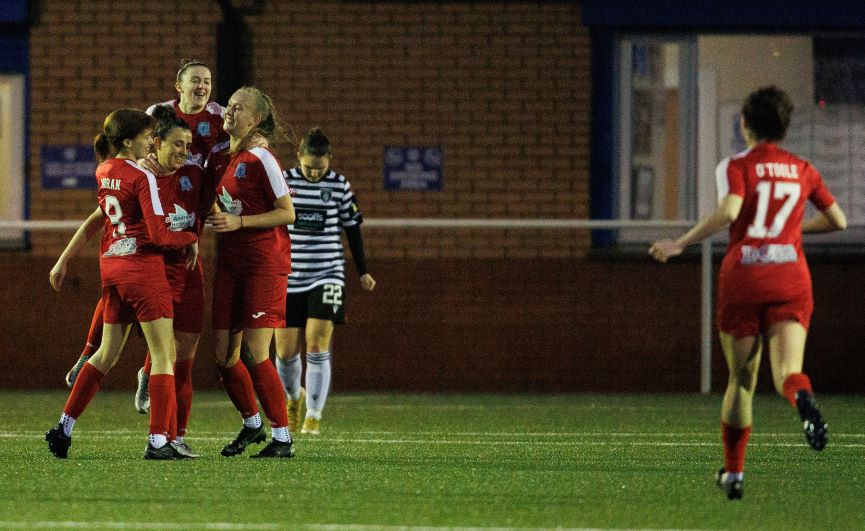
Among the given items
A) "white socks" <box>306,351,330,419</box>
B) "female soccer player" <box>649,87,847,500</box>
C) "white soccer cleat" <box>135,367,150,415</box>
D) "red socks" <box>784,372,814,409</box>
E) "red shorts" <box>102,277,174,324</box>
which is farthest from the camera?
"white socks" <box>306,351,330,419</box>

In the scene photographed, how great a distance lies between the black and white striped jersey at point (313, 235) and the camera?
11117 millimetres

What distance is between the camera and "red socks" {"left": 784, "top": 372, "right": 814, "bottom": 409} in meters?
6.68

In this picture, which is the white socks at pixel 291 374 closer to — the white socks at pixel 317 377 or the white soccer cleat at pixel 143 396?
the white socks at pixel 317 377

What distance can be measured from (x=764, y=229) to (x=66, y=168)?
10.6 meters

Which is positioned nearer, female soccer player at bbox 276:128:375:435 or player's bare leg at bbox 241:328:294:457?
player's bare leg at bbox 241:328:294:457

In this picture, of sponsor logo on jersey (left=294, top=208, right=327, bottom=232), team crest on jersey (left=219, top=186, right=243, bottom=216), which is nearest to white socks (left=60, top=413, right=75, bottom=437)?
team crest on jersey (left=219, top=186, right=243, bottom=216)

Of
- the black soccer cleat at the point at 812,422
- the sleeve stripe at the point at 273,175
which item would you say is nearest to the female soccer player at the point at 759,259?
the black soccer cleat at the point at 812,422

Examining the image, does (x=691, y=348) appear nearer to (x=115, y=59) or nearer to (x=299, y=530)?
(x=115, y=59)

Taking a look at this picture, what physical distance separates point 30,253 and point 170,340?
813 cm

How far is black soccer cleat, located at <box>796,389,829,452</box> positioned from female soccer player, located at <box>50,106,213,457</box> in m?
3.28

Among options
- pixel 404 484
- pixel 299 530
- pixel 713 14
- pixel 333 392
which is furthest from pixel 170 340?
pixel 713 14

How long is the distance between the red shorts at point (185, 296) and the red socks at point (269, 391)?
40 cm

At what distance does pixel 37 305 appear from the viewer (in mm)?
15844

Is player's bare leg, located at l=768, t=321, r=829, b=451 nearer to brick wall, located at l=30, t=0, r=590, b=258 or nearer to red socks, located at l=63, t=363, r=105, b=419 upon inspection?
red socks, located at l=63, t=363, r=105, b=419
